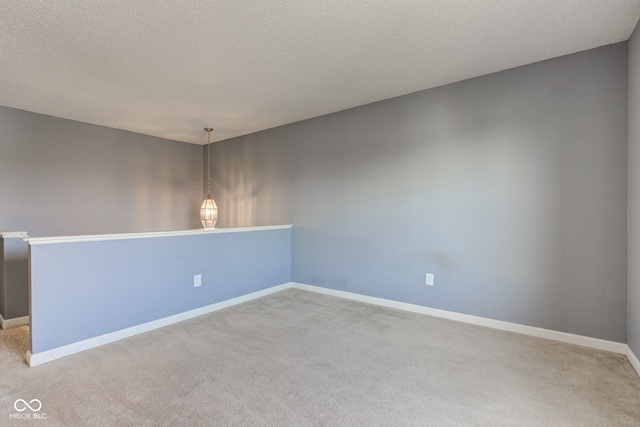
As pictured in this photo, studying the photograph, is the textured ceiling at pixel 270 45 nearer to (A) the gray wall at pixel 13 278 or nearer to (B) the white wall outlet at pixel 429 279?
(A) the gray wall at pixel 13 278

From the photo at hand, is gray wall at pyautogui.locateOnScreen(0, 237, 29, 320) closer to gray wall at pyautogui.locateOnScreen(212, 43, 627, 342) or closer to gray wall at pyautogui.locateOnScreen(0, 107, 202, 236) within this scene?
gray wall at pyautogui.locateOnScreen(0, 107, 202, 236)

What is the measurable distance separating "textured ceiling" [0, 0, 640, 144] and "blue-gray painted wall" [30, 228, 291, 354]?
1.48 metres

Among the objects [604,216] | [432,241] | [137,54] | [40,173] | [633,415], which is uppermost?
[137,54]

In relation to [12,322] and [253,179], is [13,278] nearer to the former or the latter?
[12,322]

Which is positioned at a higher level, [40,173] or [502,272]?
[40,173]

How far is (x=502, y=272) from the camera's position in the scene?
8.82 feet

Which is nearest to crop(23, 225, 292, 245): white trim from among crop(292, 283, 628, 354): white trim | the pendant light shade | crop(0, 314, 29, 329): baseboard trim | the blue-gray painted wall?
the blue-gray painted wall

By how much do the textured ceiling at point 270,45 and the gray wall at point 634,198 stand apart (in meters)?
0.28

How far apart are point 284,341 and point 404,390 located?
103 centimetres

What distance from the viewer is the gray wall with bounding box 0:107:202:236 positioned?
352 centimetres

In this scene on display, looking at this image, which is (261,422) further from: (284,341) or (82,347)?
(82,347)

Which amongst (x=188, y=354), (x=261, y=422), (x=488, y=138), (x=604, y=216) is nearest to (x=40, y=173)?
(x=188, y=354)

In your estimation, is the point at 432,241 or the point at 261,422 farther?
the point at 432,241

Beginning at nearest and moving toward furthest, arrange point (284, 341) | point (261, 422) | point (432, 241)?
point (261, 422) → point (284, 341) → point (432, 241)
